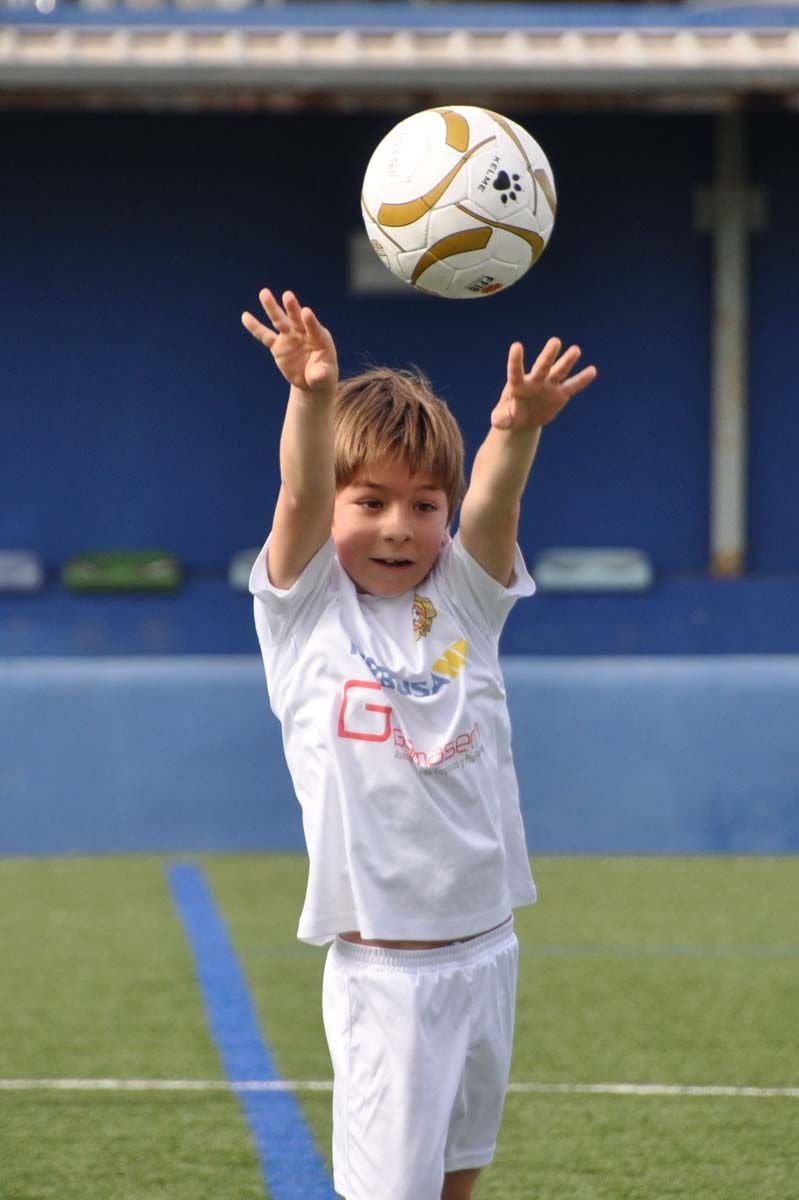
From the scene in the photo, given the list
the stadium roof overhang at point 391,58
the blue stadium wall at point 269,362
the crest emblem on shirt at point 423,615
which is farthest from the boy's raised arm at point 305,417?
the blue stadium wall at point 269,362

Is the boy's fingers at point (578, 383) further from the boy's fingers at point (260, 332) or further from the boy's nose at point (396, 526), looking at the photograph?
the boy's fingers at point (260, 332)

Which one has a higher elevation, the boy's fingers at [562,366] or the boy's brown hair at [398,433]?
the boy's fingers at [562,366]

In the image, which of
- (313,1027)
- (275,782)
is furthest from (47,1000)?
(275,782)

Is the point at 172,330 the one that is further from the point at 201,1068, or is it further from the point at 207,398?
the point at 201,1068

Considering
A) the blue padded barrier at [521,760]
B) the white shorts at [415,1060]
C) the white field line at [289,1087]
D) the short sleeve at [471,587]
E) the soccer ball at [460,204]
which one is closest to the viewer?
the white shorts at [415,1060]

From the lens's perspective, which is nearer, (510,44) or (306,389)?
(306,389)

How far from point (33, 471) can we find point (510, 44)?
4.21 m

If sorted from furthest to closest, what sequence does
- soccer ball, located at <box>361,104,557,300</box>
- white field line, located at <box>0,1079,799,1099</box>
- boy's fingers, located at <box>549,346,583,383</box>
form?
1. white field line, located at <box>0,1079,799,1099</box>
2. soccer ball, located at <box>361,104,557,300</box>
3. boy's fingers, located at <box>549,346,583,383</box>

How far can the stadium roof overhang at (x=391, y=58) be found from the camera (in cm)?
1105

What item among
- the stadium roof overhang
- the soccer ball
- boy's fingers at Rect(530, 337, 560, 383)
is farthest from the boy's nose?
the stadium roof overhang

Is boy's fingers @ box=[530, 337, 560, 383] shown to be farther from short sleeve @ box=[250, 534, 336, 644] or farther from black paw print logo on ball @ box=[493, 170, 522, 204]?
black paw print logo on ball @ box=[493, 170, 522, 204]

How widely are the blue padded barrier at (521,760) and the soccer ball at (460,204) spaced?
5.66 metres

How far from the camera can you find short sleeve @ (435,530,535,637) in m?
3.42

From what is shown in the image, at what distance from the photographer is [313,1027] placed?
593cm
